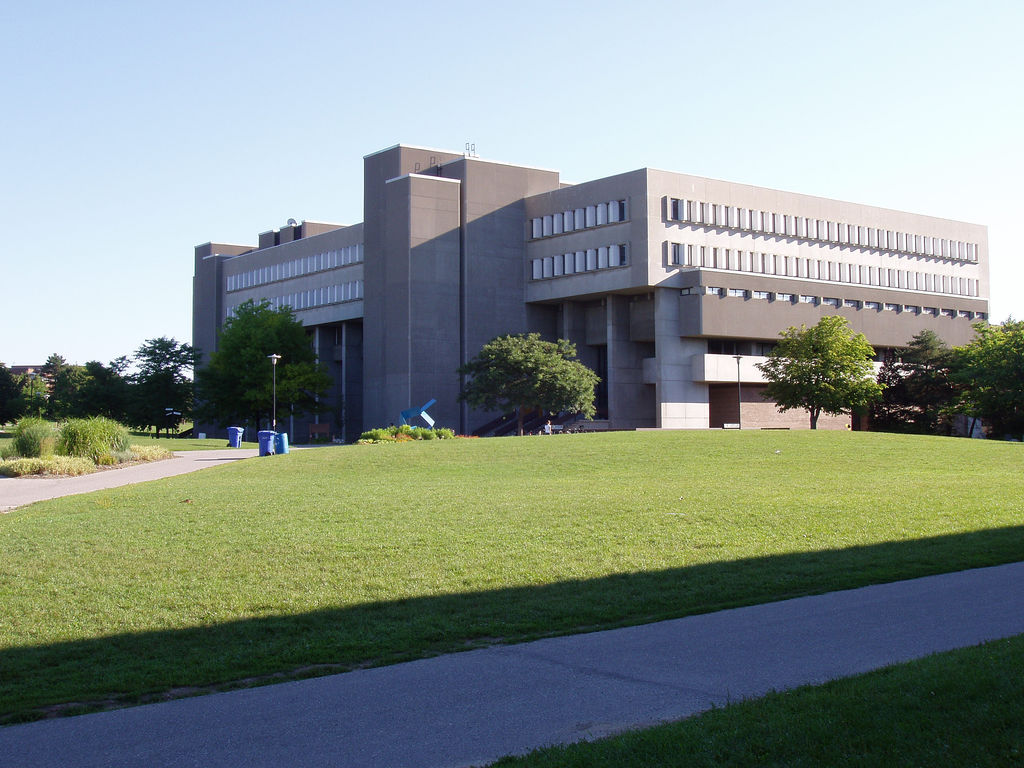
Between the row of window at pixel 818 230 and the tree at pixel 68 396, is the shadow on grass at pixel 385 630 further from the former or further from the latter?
the tree at pixel 68 396

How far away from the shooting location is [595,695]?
23.2 ft

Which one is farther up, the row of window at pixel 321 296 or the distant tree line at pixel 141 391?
the row of window at pixel 321 296

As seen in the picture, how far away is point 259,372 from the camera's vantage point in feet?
255

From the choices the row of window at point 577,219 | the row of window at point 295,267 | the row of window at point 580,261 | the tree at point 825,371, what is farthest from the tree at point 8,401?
the tree at point 825,371

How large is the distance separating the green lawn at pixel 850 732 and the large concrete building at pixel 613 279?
221ft

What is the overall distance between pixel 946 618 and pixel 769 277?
2806 inches

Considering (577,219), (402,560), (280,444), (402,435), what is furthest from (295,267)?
(402,560)

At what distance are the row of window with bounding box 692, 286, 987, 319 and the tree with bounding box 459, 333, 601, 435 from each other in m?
15.0

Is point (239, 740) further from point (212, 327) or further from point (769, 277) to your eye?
point (212, 327)

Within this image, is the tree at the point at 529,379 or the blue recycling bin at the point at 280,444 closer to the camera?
the blue recycling bin at the point at 280,444

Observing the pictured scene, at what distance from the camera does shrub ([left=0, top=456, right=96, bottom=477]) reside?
3009 cm

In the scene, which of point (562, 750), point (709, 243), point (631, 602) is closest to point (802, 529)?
point (631, 602)

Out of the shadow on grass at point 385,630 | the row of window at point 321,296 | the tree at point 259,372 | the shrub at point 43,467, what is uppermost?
the row of window at point 321,296

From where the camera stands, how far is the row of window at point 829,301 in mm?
74688
